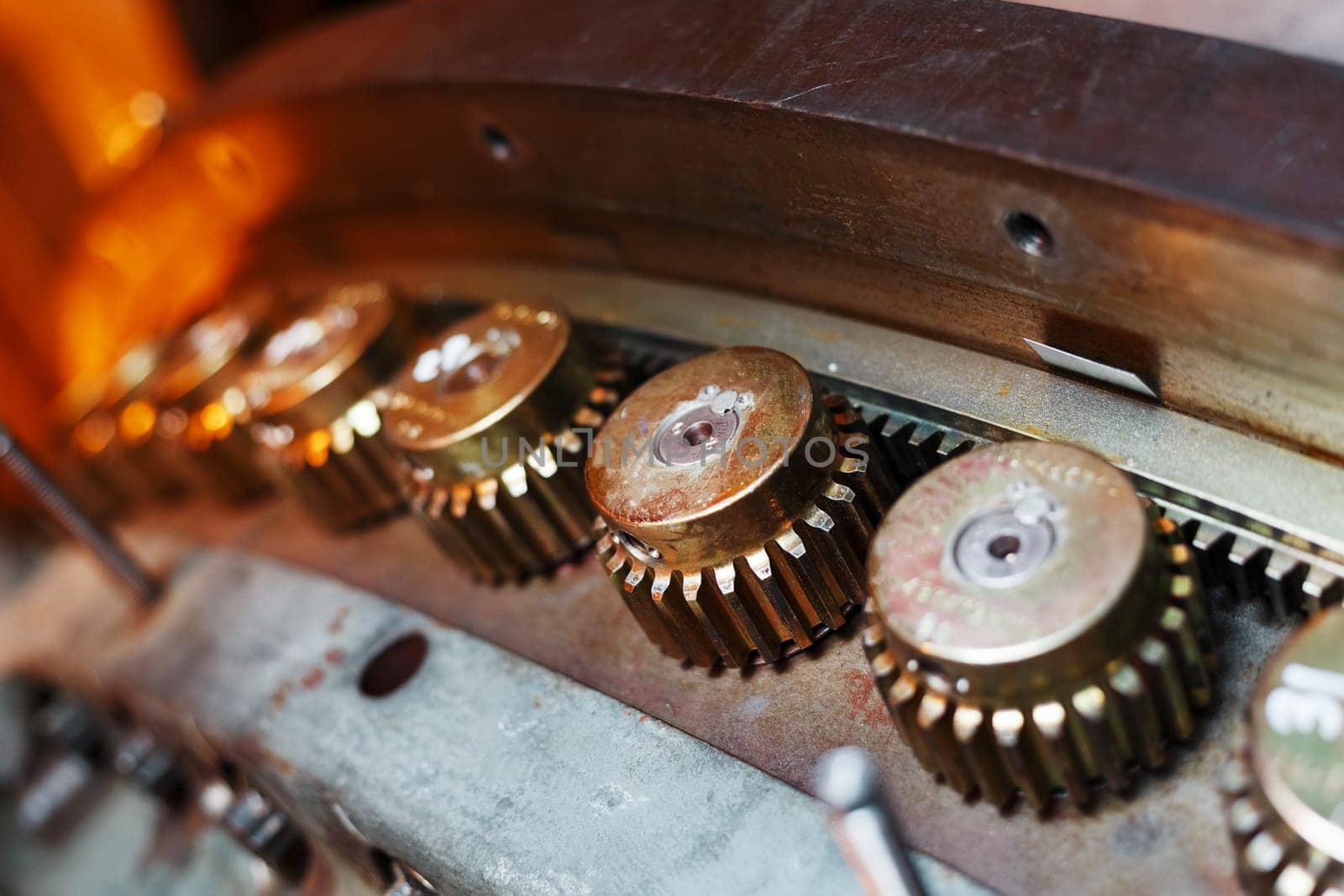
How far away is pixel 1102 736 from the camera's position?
0.82 m

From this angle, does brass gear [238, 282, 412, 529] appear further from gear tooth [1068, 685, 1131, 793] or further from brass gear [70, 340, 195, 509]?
gear tooth [1068, 685, 1131, 793]

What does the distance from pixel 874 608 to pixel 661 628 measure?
0.86ft

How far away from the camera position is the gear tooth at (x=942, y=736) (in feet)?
2.78

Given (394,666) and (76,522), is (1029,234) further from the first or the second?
(76,522)

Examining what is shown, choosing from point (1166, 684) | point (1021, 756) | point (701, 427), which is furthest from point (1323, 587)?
point (701, 427)

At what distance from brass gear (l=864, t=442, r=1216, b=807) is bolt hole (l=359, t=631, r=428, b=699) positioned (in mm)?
563

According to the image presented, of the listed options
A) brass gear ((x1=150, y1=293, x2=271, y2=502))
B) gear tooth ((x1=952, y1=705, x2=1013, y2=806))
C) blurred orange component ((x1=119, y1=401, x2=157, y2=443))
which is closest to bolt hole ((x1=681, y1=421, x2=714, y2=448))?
gear tooth ((x1=952, y1=705, x2=1013, y2=806))

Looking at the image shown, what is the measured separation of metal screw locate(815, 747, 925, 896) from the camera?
662 millimetres

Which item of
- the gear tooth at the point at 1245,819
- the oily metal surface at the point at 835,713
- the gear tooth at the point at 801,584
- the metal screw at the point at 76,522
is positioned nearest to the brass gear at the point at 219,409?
the metal screw at the point at 76,522

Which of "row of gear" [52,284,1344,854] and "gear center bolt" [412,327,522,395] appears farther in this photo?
"gear center bolt" [412,327,522,395]

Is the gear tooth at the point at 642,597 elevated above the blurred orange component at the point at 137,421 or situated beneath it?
situated beneath

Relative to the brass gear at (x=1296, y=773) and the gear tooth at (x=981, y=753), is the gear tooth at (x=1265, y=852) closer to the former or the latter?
the brass gear at (x=1296, y=773)

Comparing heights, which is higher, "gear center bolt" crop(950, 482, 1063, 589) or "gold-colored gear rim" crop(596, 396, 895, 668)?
"gear center bolt" crop(950, 482, 1063, 589)

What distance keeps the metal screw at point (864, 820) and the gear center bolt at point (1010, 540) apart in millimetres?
191
